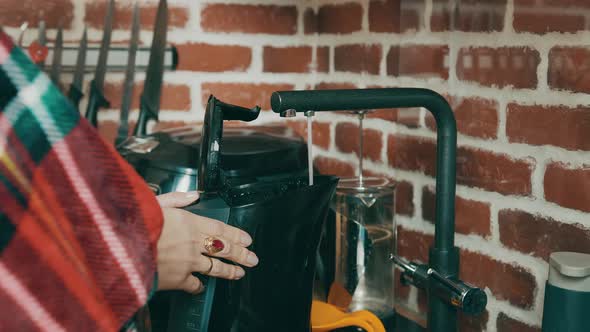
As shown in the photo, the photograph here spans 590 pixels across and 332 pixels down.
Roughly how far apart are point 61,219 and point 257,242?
225mm

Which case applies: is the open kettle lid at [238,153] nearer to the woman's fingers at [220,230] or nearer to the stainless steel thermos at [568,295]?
the woman's fingers at [220,230]

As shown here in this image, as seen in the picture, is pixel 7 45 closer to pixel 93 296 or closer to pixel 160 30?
pixel 93 296

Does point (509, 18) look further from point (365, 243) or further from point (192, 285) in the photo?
point (192, 285)

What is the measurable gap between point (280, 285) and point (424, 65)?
444 millimetres

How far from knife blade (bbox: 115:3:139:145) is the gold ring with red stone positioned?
615 millimetres

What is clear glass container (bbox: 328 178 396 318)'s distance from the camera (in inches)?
36.8

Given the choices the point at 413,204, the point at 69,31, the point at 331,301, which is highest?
the point at 69,31

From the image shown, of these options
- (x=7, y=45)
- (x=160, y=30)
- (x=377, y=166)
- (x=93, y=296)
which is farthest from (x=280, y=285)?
(x=160, y=30)

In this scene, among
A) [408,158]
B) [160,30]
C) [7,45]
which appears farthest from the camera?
[160,30]

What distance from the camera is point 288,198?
643 mm

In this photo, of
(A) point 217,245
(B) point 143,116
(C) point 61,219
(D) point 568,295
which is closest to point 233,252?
(A) point 217,245

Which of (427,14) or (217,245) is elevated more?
(427,14)

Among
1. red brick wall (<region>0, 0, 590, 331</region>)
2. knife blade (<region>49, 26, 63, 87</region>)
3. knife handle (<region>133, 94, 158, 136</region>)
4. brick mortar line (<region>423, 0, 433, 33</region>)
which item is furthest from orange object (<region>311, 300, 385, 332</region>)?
knife blade (<region>49, 26, 63, 87</region>)

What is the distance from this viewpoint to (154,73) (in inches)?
46.6
